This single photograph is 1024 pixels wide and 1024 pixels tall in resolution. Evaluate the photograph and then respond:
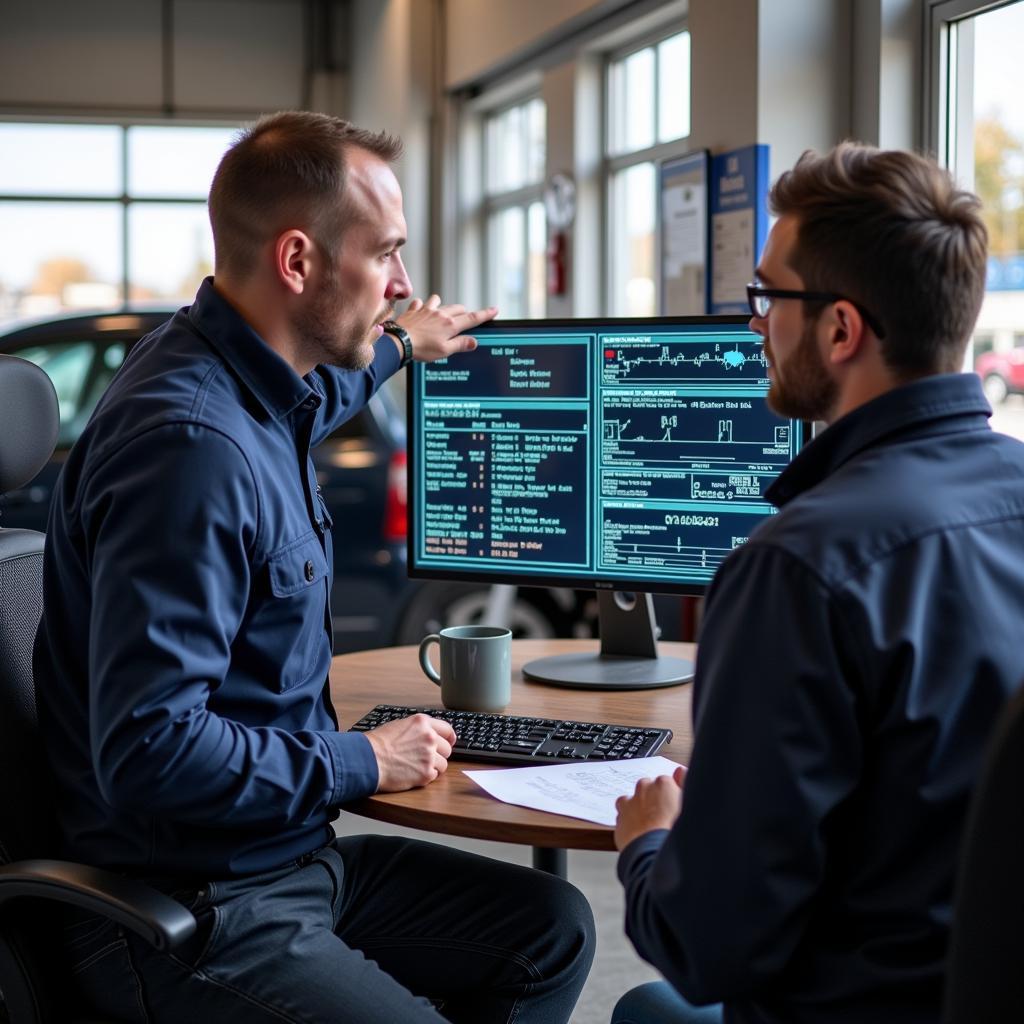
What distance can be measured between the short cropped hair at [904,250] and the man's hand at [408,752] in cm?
65

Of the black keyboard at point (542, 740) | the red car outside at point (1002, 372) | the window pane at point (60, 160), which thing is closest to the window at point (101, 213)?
the window pane at point (60, 160)

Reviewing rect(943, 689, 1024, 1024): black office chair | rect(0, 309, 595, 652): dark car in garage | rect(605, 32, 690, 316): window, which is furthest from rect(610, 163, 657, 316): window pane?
rect(943, 689, 1024, 1024): black office chair

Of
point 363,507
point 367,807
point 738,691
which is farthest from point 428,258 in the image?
point 738,691

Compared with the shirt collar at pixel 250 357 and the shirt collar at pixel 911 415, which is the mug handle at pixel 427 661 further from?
the shirt collar at pixel 911 415

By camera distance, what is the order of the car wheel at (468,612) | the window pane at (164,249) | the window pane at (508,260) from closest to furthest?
the car wheel at (468,612)
the window pane at (508,260)
the window pane at (164,249)

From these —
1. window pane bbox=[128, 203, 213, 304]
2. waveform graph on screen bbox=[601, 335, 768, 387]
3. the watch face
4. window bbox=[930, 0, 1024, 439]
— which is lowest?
waveform graph on screen bbox=[601, 335, 768, 387]

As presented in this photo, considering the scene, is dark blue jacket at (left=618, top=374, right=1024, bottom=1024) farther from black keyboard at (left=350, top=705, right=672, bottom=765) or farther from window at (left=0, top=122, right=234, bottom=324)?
window at (left=0, top=122, right=234, bottom=324)

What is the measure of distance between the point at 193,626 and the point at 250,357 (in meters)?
0.33

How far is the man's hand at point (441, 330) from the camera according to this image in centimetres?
187

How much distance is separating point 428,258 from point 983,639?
620 cm

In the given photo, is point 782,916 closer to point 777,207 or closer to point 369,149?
point 777,207

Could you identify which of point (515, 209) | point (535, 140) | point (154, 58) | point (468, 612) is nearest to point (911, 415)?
point (468, 612)

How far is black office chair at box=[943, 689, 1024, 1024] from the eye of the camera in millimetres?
715

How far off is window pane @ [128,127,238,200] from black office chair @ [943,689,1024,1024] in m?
7.80
